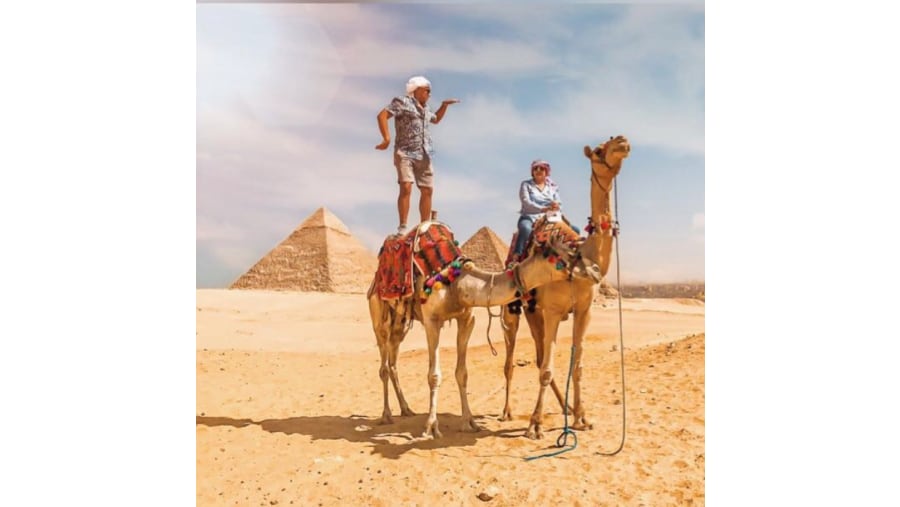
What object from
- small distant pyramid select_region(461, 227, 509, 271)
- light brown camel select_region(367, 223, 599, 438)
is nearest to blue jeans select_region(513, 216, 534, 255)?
light brown camel select_region(367, 223, 599, 438)

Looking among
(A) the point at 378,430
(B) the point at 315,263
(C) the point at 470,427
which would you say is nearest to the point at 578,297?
(C) the point at 470,427

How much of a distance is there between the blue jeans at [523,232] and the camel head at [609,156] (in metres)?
1.24

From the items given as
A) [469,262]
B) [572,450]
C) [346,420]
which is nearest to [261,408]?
[346,420]

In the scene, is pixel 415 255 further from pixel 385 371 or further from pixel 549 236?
pixel 385 371

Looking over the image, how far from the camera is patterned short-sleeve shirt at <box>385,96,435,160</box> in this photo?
7.66 m

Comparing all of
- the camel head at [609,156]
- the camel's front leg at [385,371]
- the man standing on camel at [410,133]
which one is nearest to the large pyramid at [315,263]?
the camel's front leg at [385,371]

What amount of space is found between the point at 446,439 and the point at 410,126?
146 inches

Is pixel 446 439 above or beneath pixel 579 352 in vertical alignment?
beneath

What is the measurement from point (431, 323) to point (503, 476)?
1.85 m

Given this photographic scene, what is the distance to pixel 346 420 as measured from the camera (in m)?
8.53

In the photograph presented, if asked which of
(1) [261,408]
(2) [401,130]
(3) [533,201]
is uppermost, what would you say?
(2) [401,130]

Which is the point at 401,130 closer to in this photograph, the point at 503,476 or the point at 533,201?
the point at 533,201

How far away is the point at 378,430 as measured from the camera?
307 inches

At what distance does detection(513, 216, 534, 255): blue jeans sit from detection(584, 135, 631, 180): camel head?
48.9 inches
